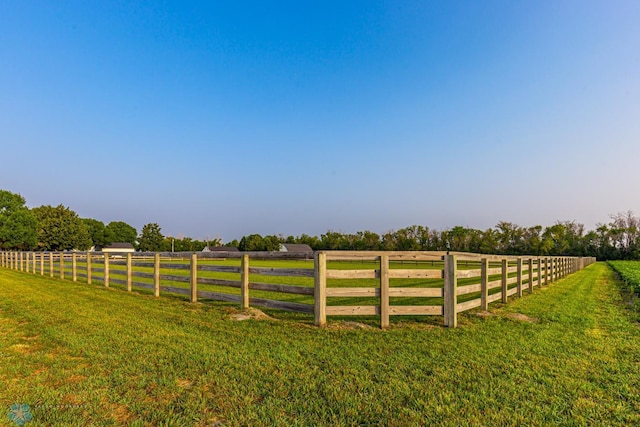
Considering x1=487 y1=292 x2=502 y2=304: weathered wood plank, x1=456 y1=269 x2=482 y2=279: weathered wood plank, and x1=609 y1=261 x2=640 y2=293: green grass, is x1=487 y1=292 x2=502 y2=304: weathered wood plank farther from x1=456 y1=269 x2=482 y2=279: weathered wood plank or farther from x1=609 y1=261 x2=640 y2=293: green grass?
x1=609 y1=261 x2=640 y2=293: green grass

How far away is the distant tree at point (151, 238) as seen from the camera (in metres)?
98.7

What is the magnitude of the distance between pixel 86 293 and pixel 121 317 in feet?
15.4

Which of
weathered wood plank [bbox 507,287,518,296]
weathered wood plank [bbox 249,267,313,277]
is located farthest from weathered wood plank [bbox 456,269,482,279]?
weathered wood plank [bbox 249,267,313,277]

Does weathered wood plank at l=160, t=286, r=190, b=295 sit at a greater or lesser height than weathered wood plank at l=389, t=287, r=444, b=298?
lesser

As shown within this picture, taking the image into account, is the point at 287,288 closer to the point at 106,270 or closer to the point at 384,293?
the point at 384,293

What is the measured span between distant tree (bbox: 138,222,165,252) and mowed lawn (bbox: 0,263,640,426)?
101879 mm

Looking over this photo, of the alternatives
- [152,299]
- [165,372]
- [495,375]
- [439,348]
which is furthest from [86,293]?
[495,375]

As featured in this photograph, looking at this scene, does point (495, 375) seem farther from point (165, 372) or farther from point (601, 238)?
A: point (601, 238)

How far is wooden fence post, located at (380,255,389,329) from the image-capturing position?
590cm

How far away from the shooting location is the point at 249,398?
3143 millimetres

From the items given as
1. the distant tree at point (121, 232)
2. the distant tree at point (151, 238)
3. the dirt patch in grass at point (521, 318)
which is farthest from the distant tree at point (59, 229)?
the dirt patch in grass at point (521, 318)

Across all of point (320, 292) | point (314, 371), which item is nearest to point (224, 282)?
point (320, 292)
